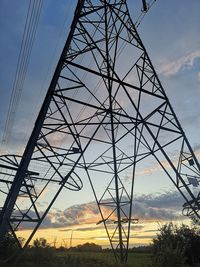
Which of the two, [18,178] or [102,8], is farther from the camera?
[102,8]

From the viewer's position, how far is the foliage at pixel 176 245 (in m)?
15.4

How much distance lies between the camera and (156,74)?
15383 millimetres

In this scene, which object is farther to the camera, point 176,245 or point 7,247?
point 7,247

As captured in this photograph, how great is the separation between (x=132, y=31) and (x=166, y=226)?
65.9 feet

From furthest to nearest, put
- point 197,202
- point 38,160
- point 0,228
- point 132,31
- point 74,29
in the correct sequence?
1. point 132,31
2. point 74,29
3. point 38,160
4. point 197,202
5. point 0,228

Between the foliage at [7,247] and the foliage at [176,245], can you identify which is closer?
the foliage at [176,245]

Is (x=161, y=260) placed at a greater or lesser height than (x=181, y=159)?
lesser

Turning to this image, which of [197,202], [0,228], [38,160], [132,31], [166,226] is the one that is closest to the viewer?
[0,228]

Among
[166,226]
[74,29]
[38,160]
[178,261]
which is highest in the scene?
[74,29]

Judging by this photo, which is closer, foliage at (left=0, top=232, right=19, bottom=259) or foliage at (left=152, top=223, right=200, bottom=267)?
foliage at (left=152, top=223, right=200, bottom=267)

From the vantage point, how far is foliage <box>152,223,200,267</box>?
15.4 meters

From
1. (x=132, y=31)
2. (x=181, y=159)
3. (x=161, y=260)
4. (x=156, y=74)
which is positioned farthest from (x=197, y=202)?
(x=132, y=31)

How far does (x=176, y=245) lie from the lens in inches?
972

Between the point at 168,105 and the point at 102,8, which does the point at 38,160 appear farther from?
the point at 102,8
